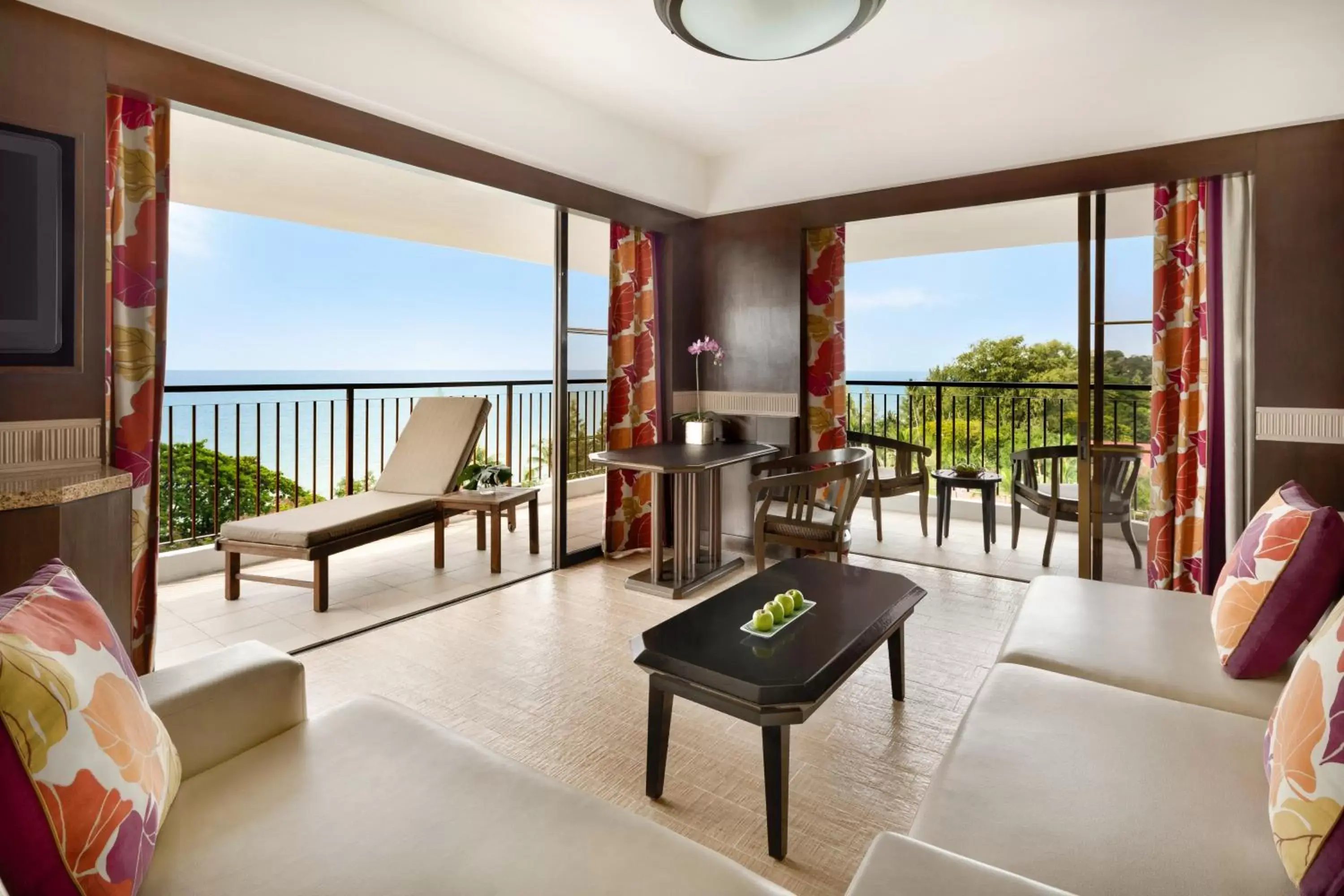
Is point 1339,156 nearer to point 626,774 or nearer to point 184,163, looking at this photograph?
point 626,774

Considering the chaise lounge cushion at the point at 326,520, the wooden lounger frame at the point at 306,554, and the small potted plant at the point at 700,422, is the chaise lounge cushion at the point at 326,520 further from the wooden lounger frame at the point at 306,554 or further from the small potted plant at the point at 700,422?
the small potted plant at the point at 700,422

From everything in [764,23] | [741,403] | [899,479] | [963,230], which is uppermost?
[963,230]

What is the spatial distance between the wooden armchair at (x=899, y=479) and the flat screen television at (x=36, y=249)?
13.3 feet

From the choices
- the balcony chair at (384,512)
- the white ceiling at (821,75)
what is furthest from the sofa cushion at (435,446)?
the white ceiling at (821,75)

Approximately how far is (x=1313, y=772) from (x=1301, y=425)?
2844 millimetres

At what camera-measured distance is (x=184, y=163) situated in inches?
161

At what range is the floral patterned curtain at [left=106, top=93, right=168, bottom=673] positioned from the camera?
8.28 feet

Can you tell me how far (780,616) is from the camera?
212cm

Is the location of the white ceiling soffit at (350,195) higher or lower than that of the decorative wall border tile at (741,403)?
higher

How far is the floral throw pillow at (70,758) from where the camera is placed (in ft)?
2.77

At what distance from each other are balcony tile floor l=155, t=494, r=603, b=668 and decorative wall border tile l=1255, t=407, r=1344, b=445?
11.9ft

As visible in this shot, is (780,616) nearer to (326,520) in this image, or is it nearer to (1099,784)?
(1099,784)

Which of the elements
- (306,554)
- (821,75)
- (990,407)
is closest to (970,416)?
(990,407)

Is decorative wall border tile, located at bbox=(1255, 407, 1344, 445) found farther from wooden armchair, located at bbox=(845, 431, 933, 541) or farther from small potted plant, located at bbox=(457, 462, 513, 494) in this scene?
small potted plant, located at bbox=(457, 462, 513, 494)
